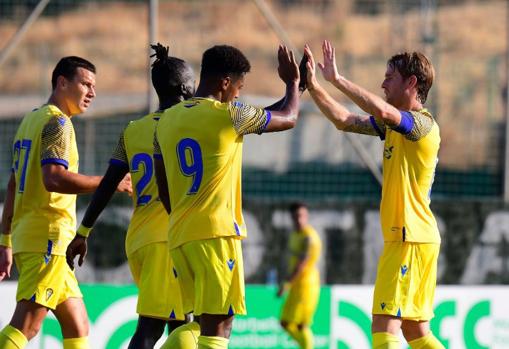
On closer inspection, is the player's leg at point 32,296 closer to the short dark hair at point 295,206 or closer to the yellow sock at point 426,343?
the yellow sock at point 426,343

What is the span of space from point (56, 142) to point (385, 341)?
85.2 inches

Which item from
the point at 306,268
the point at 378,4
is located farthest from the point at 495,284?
the point at 378,4

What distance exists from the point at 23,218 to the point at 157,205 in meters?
0.85

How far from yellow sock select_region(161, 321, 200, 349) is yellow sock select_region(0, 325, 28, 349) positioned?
3.85 ft

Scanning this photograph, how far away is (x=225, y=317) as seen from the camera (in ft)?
19.9

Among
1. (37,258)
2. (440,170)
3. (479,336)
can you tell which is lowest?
(479,336)

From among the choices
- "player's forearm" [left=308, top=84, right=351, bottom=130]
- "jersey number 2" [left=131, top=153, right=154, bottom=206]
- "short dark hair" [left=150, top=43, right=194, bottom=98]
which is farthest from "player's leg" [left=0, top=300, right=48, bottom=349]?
"player's forearm" [left=308, top=84, right=351, bottom=130]

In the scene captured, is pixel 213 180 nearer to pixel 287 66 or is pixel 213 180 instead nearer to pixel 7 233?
pixel 287 66

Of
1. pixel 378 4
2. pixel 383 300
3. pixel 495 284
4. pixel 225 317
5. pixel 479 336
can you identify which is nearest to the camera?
pixel 225 317

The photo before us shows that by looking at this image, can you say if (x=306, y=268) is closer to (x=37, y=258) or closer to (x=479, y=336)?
(x=479, y=336)

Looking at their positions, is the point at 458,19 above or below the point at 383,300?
above

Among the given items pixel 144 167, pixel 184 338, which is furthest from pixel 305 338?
pixel 184 338

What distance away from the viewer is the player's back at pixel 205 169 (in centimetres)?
612

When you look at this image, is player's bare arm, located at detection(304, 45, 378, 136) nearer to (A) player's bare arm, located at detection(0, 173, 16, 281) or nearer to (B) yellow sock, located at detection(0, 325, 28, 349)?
(A) player's bare arm, located at detection(0, 173, 16, 281)
